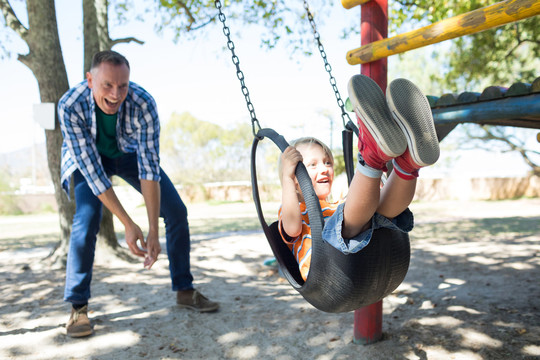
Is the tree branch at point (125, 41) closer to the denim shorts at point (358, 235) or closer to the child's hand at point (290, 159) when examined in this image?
the child's hand at point (290, 159)

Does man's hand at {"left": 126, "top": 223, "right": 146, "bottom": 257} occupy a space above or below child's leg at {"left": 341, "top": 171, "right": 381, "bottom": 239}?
below

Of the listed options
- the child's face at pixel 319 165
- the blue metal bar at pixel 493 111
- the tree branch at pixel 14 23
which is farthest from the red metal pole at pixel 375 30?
the tree branch at pixel 14 23

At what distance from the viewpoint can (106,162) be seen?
275 cm

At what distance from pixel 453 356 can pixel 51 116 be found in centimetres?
418

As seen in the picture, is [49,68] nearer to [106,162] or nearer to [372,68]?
[106,162]

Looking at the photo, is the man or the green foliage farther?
the green foliage

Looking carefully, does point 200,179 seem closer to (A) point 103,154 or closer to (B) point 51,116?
(B) point 51,116

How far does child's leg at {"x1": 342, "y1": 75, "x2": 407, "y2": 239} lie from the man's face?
4.49 feet

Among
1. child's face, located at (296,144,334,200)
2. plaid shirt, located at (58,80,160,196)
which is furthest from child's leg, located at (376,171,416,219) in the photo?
plaid shirt, located at (58,80,160,196)

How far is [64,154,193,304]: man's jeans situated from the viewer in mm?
2652

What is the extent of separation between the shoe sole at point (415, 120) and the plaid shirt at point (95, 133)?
158 cm

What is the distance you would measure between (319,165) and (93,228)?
57.6 inches

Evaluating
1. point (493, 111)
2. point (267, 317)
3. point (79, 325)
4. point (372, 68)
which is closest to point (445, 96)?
point (493, 111)

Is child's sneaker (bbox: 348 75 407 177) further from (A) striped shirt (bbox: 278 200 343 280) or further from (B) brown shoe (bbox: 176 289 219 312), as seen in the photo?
(B) brown shoe (bbox: 176 289 219 312)
